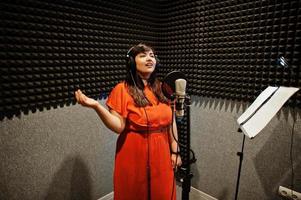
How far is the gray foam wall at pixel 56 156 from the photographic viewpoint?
5.44 feet

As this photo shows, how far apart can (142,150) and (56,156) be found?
0.93 metres

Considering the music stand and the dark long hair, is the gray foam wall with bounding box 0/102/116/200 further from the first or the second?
the music stand

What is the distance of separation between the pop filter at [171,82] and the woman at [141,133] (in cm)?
27

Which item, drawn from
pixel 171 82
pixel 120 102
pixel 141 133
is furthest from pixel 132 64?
pixel 141 133

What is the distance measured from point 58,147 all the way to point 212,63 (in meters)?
1.80

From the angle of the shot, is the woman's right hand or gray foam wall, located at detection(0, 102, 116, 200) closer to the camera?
the woman's right hand

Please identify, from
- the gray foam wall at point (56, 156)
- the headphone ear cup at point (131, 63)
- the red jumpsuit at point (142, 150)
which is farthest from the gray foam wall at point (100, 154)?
the headphone ear cup at point (131, 63)

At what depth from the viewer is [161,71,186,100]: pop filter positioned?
1271 mm

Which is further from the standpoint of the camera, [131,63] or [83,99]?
[131,63]

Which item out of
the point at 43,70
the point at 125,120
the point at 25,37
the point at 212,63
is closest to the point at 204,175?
the point at 212,63

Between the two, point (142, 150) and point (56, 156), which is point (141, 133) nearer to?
point (142, 150)

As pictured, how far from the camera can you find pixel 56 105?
6.15ft

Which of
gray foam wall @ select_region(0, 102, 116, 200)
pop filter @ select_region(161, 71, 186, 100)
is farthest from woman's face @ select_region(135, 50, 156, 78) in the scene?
gray foam wall @ select_region(0, 102, 116, 200)

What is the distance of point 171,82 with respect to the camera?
1.28 meters
